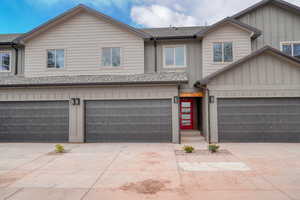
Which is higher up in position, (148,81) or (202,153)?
(148,81)

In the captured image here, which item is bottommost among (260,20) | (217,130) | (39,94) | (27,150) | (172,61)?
(27,150)

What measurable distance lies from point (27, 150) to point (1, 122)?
3.62 m

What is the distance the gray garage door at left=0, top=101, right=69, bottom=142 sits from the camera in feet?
33.2

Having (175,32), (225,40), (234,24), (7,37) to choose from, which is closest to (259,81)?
(225,40)

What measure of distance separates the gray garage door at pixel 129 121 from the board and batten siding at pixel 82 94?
0.28 meters

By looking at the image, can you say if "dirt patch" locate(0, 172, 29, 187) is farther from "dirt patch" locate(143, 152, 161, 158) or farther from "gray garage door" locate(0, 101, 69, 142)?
"gray garage door" locate(0, 101, 69, 142)

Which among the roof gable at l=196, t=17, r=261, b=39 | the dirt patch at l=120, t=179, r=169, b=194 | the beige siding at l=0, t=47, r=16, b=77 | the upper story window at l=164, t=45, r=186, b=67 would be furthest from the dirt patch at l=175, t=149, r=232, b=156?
the beige siding at l=0, t=47, r=16, b=77

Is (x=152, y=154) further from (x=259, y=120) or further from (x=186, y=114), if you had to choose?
(x=259, y=120)

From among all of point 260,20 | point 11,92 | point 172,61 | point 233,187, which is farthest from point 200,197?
point 260,20

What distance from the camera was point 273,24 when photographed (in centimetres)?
1181

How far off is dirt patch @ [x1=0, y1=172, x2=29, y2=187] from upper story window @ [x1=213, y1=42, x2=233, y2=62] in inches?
429

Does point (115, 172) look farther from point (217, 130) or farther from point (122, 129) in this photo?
point (217, 130)

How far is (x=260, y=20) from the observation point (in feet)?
39.2

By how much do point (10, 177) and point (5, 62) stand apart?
10.7m
